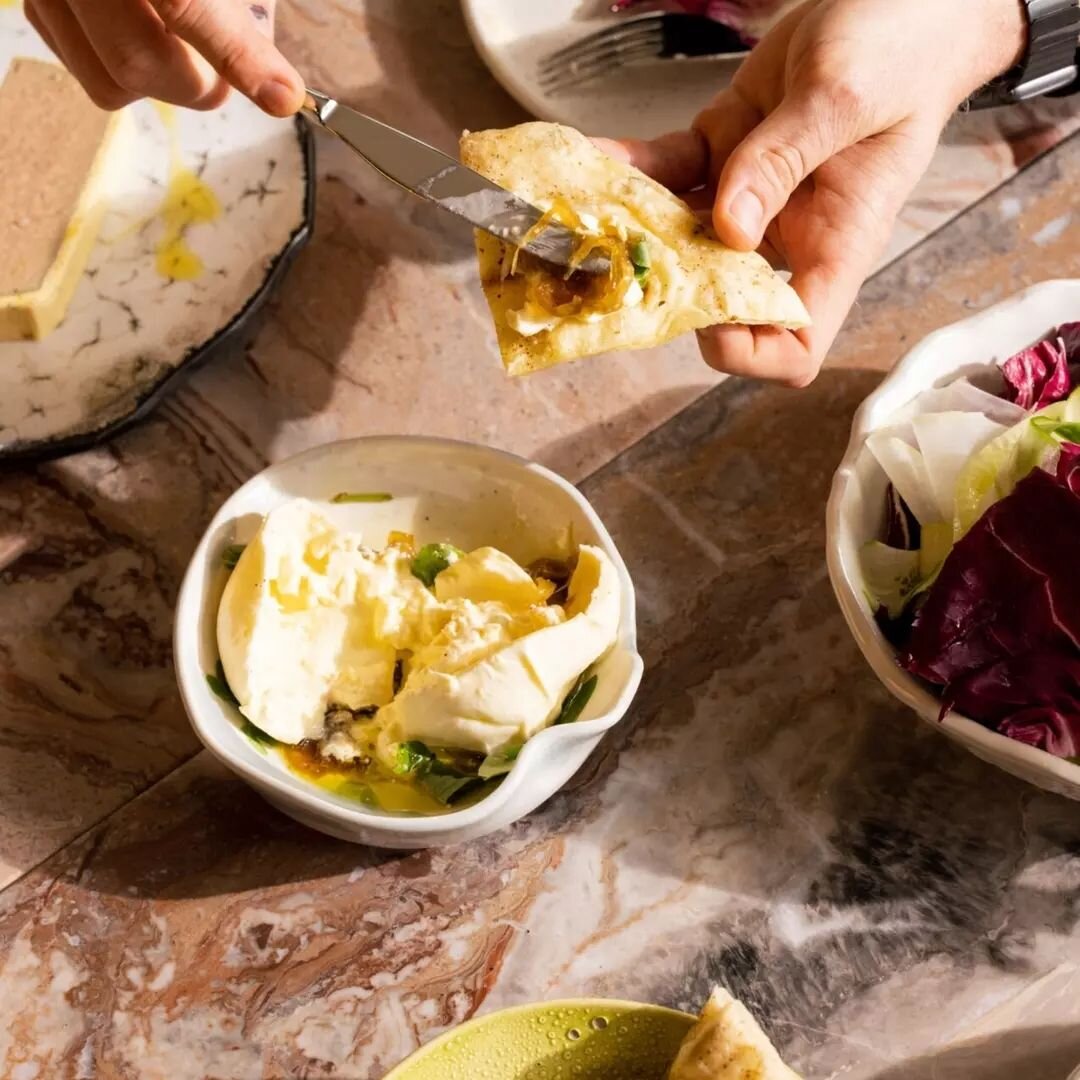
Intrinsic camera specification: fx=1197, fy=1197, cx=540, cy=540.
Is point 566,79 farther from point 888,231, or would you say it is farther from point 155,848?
point 155,848

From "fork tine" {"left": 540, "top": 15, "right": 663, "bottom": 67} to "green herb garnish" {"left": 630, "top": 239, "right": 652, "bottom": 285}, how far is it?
614 mm

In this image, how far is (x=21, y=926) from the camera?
1311 millimetres

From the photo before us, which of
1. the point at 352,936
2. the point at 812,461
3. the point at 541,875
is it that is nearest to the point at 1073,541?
the point at 812,461

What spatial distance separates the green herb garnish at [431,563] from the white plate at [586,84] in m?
0.71

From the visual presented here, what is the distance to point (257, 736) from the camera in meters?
1.23

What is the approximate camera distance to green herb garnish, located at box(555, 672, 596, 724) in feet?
4.07

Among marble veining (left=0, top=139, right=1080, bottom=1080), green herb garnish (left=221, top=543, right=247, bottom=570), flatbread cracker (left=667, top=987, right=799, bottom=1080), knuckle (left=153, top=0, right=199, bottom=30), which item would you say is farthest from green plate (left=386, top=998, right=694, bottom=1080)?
knuckle (left=153, top=0, right=199, bottom=30)

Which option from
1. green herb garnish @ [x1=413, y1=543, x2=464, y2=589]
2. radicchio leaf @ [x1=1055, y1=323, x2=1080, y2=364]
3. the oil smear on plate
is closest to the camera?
green herb garnish @ [x1=413, y1=543, x2=464, y2=589]

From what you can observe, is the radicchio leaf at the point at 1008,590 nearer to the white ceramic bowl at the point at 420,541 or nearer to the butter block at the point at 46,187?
the white ceramic bowl at the point at 420,541

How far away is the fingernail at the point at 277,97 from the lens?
1.16 metres

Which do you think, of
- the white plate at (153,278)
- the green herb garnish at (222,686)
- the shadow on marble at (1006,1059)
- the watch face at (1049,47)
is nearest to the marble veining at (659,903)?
the shadow on marble at (1006,1059)

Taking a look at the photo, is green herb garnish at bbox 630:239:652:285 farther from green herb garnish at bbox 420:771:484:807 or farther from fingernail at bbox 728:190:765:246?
green herb garnish at bbox 420:771:484:807

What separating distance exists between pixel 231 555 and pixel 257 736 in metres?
0.20

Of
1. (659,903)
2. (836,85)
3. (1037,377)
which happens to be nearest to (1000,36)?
(836,85)
